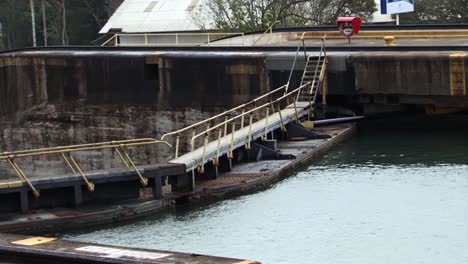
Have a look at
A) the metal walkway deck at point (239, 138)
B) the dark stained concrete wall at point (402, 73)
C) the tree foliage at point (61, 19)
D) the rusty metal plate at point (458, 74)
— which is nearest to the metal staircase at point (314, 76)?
the metal walkway deck at point (239, 138)

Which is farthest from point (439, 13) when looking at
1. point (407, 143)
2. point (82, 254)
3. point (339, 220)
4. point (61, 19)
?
point (82, 254)

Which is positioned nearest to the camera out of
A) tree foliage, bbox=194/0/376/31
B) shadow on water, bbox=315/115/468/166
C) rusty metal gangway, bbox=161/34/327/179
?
rusty metal gangway, bbox=161/34/327/179

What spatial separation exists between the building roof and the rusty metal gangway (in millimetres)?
30382

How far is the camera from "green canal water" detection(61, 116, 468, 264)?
14.8 metres

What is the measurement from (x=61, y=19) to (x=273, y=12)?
21579mm

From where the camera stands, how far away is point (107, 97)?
101ft

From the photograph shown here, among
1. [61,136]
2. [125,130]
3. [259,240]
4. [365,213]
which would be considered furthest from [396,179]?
[61,136]

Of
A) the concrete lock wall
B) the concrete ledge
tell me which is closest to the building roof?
the concrete lock wall

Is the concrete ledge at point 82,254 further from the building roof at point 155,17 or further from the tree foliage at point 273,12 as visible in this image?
the building roof at point 155,17

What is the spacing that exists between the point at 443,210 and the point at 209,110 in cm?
1196

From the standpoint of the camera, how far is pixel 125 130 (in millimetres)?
30234

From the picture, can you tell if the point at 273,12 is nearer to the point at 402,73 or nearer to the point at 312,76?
the point at 312,76

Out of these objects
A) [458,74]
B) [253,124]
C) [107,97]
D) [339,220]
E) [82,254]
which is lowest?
[339,220]

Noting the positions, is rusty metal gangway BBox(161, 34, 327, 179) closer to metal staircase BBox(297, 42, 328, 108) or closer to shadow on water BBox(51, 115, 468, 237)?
metal staircase BBox(297, 42, 328, 108)
